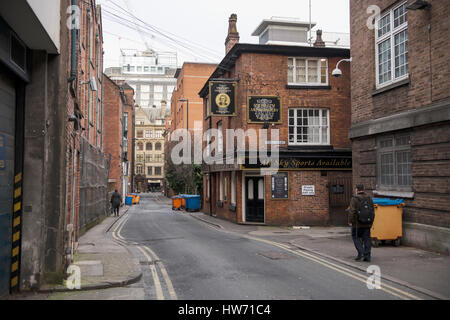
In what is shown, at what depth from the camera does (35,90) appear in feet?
24.6

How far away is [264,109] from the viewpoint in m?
20.3

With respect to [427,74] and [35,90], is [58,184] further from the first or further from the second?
[427,74]

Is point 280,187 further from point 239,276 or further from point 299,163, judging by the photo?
point 239,276

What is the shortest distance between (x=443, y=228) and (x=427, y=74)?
165 inches

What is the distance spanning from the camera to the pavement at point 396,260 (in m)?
7.83

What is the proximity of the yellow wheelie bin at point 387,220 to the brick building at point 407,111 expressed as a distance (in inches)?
10.2

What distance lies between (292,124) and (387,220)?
30.9 feet

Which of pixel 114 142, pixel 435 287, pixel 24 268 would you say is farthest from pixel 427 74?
pixel 114 142

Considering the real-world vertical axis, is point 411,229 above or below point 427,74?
below

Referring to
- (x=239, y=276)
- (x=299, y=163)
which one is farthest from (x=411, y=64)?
(x=299, y=163)

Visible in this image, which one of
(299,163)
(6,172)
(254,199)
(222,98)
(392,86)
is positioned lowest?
(254,199)

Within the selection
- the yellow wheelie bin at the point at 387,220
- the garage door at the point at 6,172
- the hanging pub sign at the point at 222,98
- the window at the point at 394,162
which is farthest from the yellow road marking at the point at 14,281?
the hanging pub sign at the point at 222,98

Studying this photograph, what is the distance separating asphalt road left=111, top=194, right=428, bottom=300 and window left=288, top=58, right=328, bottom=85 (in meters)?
10.2

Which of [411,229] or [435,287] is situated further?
[411,229]
